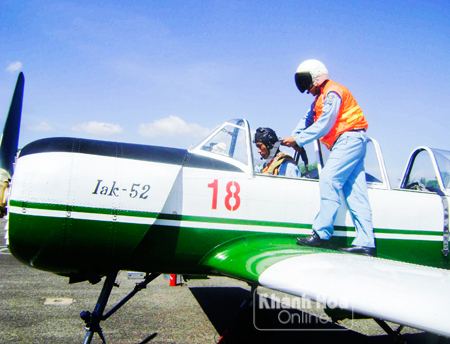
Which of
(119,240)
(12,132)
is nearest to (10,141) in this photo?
(12,132)

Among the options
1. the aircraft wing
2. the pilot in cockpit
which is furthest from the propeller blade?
the pilot in cockpit

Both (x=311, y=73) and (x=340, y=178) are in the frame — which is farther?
(x=311, y=73)

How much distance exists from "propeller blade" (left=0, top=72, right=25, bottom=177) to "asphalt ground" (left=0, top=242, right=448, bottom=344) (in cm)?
180

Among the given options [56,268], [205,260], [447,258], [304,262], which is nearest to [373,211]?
[447,258]

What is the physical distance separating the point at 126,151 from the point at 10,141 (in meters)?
1.91

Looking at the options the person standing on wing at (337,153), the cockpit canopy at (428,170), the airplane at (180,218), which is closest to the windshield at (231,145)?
the airplane at (180,218)

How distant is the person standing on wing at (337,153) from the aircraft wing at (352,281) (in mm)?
431

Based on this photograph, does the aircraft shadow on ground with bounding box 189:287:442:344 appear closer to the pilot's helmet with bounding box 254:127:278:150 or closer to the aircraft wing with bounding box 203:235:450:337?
the aircraft wing with bounding box 203:235:450:337

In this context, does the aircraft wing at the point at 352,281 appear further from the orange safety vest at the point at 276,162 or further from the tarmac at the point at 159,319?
the orange safety vest at the point at 276,162

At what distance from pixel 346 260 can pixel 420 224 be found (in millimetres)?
1838

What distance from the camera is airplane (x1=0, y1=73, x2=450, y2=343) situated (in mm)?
3029

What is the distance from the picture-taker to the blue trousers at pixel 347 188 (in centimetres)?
349

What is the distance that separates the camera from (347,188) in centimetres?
380

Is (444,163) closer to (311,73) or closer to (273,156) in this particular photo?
(273,156)
